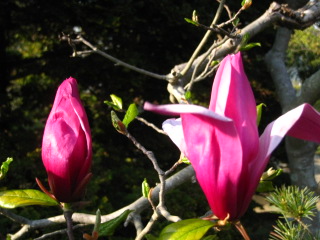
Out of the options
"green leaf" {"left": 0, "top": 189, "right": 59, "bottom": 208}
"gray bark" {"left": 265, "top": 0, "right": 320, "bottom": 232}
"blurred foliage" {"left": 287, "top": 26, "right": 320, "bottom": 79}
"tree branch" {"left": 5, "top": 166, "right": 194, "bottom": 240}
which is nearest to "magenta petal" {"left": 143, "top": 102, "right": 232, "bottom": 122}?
"green leaf" {"left": 0, "top": 189, "right": 59, "bottom": 208}

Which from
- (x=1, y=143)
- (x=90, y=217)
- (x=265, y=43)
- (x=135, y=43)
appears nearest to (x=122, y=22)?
(x=135, y=43)

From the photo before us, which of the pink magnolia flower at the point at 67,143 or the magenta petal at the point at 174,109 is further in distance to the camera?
the pink magnolia flower at the point at 67,143

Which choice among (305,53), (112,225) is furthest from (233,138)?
(305,53)

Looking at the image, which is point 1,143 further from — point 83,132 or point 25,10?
point 83,132

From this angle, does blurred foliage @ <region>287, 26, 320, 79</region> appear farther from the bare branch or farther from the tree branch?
the tree branch

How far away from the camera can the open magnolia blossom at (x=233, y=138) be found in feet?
1.84

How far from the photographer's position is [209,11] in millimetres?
4113

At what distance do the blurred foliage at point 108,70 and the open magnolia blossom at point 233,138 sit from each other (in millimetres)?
2673

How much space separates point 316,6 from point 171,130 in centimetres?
180

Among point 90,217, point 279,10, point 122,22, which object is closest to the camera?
point 90,217

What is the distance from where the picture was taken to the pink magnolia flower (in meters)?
0.68

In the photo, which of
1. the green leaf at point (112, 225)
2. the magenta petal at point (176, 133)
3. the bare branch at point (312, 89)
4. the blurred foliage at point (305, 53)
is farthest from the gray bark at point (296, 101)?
the blurred foliage at point (305, 53)

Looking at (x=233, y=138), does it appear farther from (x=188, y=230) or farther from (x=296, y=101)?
(x=296, y=101)

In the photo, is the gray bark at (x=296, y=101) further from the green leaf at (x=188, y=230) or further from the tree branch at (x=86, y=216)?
the green leaf at (x=188, y=230)
